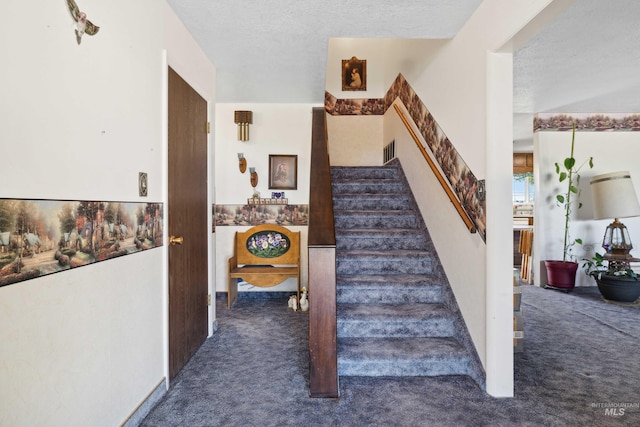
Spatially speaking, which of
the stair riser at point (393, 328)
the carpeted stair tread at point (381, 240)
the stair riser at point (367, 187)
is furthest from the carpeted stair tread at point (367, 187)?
the stair riser at point (393, 328)

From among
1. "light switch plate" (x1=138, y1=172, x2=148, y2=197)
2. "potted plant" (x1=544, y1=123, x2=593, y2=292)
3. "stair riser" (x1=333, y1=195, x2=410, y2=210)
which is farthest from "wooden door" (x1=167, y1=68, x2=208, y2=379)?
"potted plant" (x1=544, y1=123, x2=593, y2=292)

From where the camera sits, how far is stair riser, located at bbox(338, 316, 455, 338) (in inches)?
98.7

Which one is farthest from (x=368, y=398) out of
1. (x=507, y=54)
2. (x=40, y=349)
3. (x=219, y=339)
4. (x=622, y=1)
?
(x=622, y=1)

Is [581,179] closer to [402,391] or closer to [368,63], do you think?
[368,63]

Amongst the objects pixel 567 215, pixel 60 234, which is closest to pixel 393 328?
pixel 60 234

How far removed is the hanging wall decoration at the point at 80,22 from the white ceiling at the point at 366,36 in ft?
2.95

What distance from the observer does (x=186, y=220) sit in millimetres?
2430

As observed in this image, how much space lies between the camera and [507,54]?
2.01 metres

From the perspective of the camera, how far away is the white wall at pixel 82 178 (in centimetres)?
105

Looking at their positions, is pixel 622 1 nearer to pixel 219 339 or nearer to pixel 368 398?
pixel 368 398

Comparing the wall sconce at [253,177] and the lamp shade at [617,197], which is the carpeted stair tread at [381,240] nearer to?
the wall sconce at [253,177]

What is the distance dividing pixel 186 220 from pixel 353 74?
401 cm

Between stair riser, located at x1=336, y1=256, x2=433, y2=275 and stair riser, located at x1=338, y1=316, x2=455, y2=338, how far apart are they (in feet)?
1.96

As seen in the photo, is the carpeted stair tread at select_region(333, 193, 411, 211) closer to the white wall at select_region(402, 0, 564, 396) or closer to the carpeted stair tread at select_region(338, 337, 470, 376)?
the white wall at select_region(402, 0, 564, 396)
